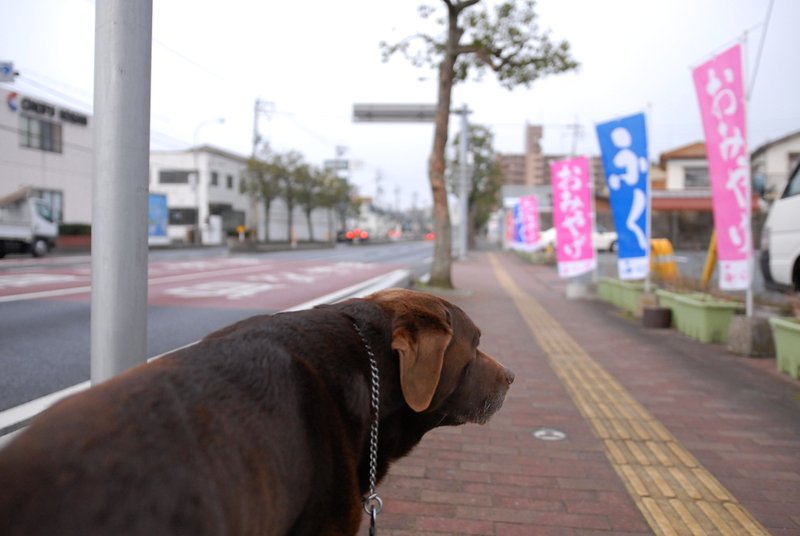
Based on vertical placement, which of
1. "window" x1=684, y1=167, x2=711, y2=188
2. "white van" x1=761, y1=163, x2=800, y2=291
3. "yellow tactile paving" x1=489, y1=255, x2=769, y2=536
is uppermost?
"window" x1=684, y1=167, x2=711, y2=188

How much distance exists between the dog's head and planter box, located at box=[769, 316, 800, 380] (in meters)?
4.64

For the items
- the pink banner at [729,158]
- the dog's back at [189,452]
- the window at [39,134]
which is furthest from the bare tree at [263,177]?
the dog's back at [189,452]

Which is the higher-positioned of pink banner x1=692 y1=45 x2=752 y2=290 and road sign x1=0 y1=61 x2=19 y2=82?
road sign x1=0 y1=61 x2=19 y2=82

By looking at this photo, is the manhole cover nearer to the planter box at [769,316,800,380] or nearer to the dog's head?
the dog's head

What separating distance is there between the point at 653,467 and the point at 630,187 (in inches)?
276

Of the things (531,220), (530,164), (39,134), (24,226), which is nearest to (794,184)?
(531,220)

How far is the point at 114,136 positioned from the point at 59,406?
5.81 feet

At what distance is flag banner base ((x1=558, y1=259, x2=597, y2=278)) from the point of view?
12188 millimetres

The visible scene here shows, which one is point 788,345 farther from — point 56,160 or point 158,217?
point 56,160

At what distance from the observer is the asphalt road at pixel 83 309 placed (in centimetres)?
523

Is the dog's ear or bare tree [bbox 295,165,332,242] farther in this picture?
bare tree [bbox 295,165,332,242]

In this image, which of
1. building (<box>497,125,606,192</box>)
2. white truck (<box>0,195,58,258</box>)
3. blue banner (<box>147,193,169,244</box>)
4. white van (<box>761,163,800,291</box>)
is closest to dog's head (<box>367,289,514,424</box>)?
white van (<box>761,163,800,291</box>)

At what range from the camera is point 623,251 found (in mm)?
10000

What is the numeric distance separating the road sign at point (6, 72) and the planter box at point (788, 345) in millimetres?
12539
